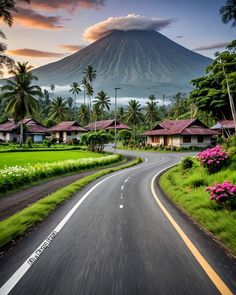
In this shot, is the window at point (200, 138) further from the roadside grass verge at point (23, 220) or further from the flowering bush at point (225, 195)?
the flowering bush at point (225, 195)

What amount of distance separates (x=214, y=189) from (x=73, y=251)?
224 inches

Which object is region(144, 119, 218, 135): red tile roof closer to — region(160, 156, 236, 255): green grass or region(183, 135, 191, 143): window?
region(183, 135, 191, 143): window

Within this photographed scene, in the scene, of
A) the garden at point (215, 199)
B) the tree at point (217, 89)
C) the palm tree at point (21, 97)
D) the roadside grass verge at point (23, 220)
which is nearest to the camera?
the roadside grass verge at point (23, 220)

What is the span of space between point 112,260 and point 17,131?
80.3 metres

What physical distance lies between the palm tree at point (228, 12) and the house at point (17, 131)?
2709 inches

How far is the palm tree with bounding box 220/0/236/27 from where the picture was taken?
18.7m

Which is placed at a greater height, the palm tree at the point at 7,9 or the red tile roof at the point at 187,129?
the palm tree at the point at 7,9

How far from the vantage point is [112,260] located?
5.34 meters

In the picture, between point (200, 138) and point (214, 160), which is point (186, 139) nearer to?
point (200, 138)

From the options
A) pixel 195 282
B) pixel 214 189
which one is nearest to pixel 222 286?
pixel 195 282

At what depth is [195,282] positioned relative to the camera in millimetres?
4434

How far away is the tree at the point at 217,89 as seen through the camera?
27094 millimetres

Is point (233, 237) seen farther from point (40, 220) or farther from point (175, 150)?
point (175, 150)

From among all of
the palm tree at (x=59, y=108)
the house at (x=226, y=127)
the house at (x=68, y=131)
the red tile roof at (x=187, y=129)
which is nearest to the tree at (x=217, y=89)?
the house at (x=226, y=127)
